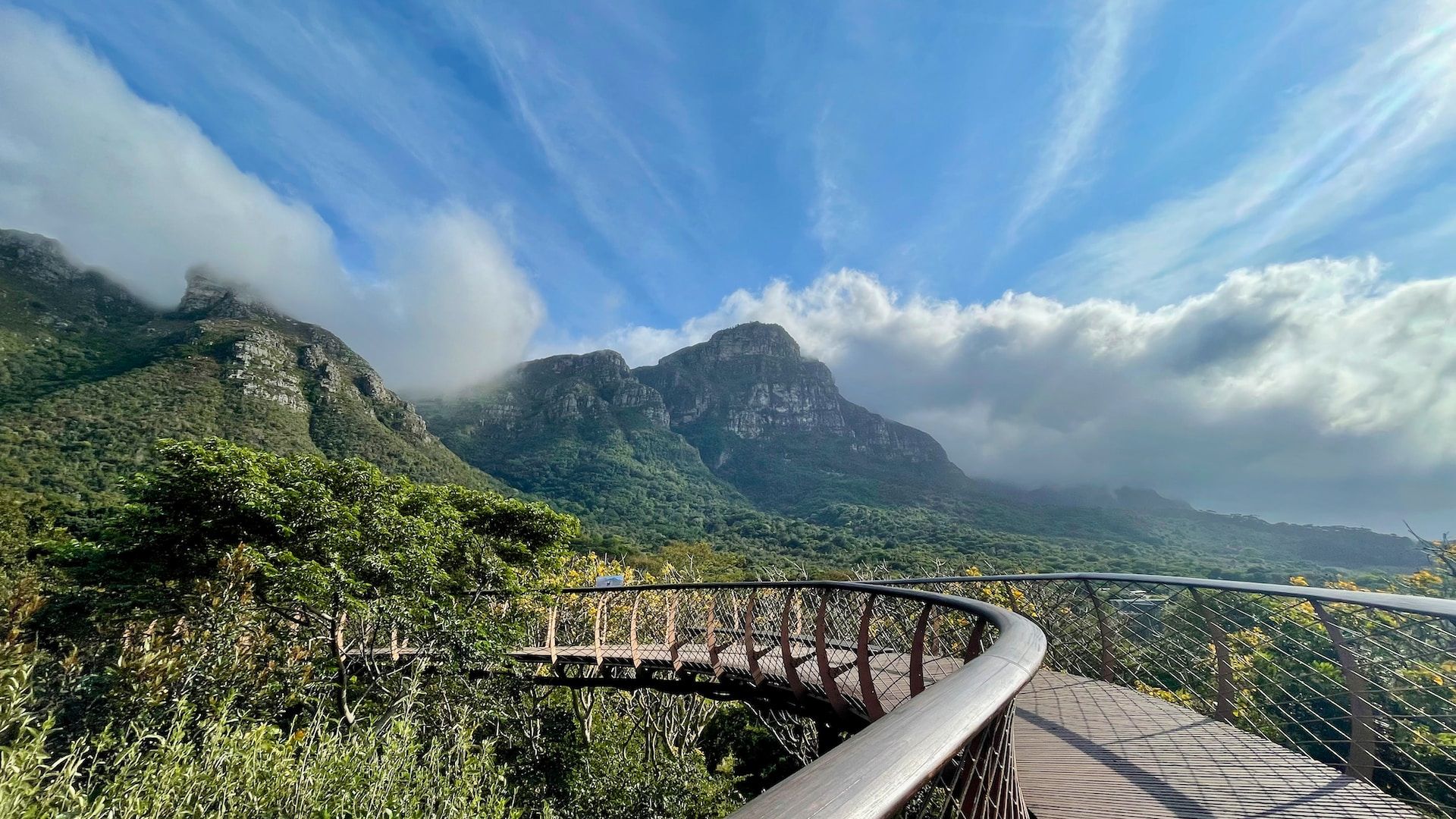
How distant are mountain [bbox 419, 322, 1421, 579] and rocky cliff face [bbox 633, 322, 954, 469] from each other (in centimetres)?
42

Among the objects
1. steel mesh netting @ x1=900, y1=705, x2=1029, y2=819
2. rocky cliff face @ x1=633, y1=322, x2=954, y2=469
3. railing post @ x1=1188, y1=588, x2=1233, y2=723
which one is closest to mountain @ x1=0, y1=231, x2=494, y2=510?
steel mesh netting @ x1=900, y1=705, x2=1029, y2=819

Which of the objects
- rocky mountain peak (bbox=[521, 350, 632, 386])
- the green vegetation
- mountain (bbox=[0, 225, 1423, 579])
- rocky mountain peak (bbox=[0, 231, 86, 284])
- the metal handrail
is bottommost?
the green vegetation

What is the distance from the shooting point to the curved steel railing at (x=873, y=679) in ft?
2.09

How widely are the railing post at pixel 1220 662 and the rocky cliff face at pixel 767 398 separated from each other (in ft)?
373

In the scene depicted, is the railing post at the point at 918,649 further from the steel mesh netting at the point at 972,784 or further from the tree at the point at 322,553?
the tree at the point at 322,553

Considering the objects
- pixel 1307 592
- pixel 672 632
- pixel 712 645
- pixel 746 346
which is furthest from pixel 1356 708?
pixel 746 346

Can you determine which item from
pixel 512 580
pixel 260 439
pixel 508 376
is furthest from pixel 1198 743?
pixel 508 376

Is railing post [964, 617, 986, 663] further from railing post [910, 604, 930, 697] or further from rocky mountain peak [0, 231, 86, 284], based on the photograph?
rocky mountain peak [0, 231, 86, 284]

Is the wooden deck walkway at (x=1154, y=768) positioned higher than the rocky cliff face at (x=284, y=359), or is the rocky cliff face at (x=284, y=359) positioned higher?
the rocky cliff face at (x=284, y=359)

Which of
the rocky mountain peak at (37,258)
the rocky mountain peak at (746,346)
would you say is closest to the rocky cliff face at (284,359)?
the rocky mountain peak at (37,258)

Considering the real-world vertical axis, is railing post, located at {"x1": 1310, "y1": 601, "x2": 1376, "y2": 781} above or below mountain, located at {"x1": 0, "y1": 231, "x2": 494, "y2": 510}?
below

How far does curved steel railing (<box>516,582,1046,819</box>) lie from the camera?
64cm

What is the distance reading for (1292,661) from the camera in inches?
157

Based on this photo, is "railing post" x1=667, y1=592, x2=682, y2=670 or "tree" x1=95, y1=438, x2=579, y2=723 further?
"tree" x1=95, y1=438, x2=579, y2=723
